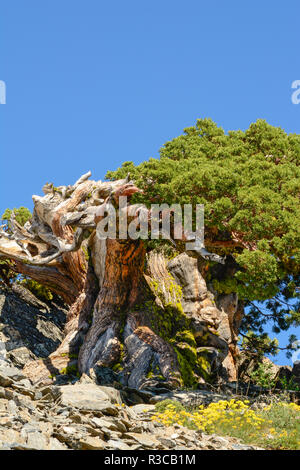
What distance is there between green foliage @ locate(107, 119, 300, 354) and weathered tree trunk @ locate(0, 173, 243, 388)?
1.87m

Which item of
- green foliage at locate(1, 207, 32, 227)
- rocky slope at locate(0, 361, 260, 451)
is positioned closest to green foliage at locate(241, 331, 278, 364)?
green foliage at locate(1, 207, 32, 227)

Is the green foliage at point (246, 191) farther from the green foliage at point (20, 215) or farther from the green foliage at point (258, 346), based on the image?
the green foliage at point (20, 215)

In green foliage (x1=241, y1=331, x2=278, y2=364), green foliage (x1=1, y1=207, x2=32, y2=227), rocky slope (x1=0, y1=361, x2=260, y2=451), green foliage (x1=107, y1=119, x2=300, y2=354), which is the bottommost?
rocky slope (x1=0, y1=361, x2=260, y2=451)

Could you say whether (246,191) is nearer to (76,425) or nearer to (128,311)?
(128,311)

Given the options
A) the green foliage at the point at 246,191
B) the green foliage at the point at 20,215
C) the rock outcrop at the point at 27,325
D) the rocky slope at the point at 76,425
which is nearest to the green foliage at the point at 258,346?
the green foliage at the point at 246,191

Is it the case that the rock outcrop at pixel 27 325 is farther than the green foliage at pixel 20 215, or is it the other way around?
the green foliage at pixel 20 215

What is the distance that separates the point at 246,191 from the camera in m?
14.8

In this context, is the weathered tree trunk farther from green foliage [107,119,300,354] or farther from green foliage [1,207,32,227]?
green foliage [1,207,32,227]

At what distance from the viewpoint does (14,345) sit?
2289cm

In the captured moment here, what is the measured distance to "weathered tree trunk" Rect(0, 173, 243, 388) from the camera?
17603 millimetres

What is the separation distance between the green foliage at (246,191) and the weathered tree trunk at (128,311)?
187 cm

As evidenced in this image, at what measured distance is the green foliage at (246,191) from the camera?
14.3 metres

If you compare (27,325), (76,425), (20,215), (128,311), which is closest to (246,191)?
(128,311)
